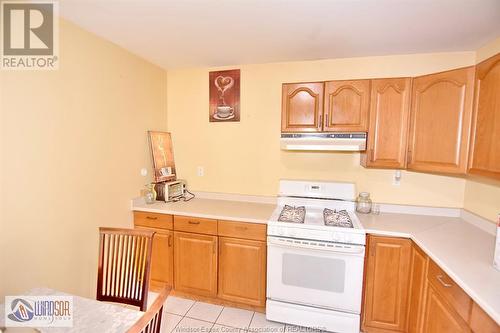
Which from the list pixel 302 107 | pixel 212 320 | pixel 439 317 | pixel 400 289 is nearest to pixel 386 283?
pixel 400 289

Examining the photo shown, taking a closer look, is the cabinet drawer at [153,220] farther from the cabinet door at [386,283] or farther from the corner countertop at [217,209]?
the cabinet door at [386,283]

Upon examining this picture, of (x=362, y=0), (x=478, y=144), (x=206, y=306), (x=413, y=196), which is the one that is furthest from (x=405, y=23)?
(x=206, y=306)

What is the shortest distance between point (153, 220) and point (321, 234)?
154 centimetres

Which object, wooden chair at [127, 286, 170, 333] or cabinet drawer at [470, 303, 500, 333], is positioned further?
cabinet drawer at [470, 303, 500, 333]

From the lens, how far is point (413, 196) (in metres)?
2.27

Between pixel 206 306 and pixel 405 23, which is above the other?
pixel 405 23

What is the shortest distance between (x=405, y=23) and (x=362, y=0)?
1.53 feet

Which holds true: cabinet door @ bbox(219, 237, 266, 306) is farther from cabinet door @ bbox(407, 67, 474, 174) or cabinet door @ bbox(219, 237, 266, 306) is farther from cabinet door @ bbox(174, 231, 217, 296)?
cabinet door @ bbox(407, 67, 474, 174)

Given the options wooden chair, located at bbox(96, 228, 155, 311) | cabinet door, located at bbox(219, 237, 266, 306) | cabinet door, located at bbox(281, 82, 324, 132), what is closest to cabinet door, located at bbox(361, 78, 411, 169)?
cabinet door, located at bbox(281, 82, 324, 132)

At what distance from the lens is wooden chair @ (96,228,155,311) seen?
4.63 ft

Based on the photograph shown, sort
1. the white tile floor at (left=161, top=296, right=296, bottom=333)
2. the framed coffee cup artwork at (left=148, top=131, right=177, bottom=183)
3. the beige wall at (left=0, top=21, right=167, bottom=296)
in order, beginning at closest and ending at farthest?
the beige wall at (left=0, top=21, right=167, bottom=296)
the white tile floor at (left=161, top=296, right=296, bottom=333)
the framed coffee cup artwork at (left=148, top=131, right=177, bottom=183)

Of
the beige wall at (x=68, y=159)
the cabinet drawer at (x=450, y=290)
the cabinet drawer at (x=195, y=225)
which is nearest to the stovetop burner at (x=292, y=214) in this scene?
the cabinet drawer at (x=195, y=225)

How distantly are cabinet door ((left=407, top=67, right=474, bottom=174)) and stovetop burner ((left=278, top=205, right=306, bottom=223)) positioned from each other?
97 centimetres

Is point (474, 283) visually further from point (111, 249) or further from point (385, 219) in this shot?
point (111, 249)
